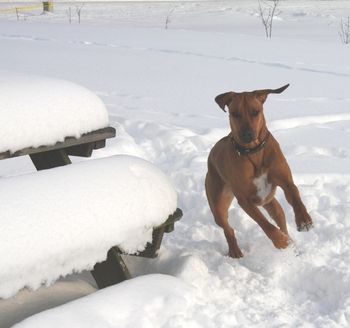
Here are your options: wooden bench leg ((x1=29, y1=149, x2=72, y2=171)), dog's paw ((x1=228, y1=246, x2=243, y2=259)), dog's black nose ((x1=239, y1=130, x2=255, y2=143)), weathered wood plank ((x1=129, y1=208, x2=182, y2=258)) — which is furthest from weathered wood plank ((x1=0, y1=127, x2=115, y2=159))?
dog's paw ((x1=228, y1=246, x2=243, y2=259))

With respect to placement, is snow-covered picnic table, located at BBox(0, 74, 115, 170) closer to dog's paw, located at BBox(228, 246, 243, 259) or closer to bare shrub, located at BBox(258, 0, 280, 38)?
dog's paw, located at BBox(228, 246, 243, 259)

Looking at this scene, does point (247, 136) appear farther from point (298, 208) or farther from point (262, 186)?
point (298, 208)

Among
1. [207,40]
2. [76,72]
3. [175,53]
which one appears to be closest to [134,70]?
[76,72]

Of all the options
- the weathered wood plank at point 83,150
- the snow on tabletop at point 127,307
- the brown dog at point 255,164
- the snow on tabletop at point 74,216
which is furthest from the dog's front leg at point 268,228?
the weathered wood plank at point 83,150

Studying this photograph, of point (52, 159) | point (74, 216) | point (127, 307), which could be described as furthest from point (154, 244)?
point (52, 159)

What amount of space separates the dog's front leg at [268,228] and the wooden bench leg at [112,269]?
28.3 inches

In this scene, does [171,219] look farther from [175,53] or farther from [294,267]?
[175,53]

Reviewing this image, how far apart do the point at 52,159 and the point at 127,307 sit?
104 cm

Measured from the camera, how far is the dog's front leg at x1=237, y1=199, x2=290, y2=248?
10.1 ft

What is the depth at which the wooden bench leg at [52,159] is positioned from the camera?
319 cm

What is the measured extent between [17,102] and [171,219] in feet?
2.92

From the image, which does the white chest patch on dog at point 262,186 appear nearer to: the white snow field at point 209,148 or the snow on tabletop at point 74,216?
the white snow field at point 209,148

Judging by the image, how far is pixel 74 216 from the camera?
7.99ft

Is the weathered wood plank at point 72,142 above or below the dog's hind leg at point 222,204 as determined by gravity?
above
